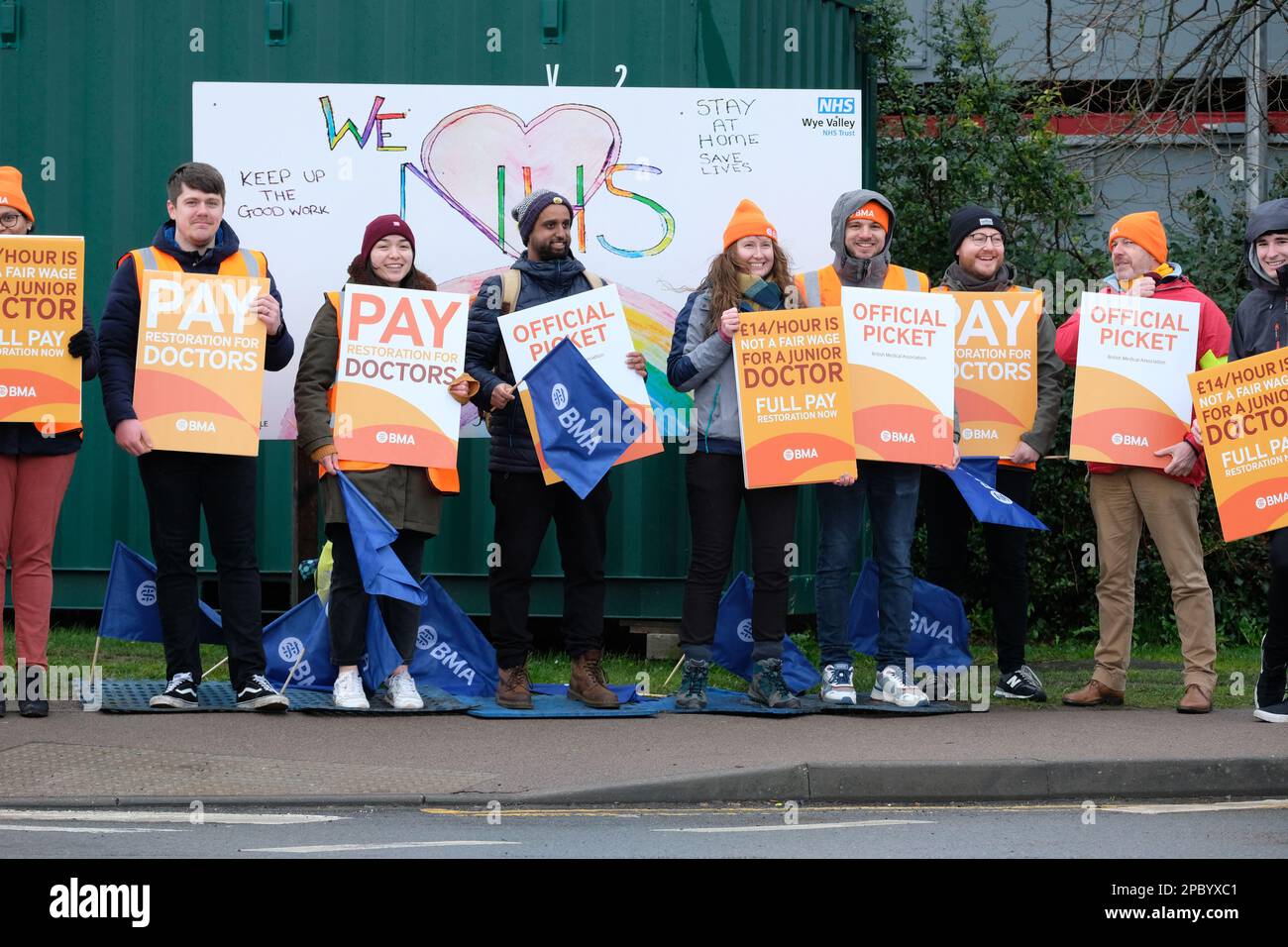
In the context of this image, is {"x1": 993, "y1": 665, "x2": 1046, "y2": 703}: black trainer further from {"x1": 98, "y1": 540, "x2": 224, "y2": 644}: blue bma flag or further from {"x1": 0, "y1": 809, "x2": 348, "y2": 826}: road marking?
{"x1": 0, "y1": 809, "x2": 348, "y2": 826}: road marking

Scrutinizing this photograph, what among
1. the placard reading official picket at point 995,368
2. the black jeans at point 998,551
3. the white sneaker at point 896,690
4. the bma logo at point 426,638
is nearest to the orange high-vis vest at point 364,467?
the bma logo at point 426,638

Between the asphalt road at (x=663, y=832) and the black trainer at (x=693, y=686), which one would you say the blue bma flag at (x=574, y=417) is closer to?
the black trainer at (x=693, y=686)

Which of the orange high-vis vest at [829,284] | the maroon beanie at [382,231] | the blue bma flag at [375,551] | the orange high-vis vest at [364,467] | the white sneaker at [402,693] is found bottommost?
the white sneaker at [402,693]

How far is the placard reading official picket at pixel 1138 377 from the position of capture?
850cm

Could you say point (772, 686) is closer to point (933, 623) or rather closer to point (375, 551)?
point (933, 623)

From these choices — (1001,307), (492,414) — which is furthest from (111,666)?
(1001,307)

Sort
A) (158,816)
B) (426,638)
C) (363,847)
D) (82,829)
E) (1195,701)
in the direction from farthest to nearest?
(426,638) → (1195,701) → (158,816) → (82,829) → (363,847)

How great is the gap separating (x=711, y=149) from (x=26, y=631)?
4.42 m

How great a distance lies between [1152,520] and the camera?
28.3 feet

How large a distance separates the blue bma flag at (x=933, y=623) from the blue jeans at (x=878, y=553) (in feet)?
0.85

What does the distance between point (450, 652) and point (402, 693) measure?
0.58 m

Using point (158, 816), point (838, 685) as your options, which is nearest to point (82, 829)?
point (158, 816)

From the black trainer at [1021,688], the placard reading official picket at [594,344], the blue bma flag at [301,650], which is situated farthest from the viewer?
the black trainer at [1021,688]
